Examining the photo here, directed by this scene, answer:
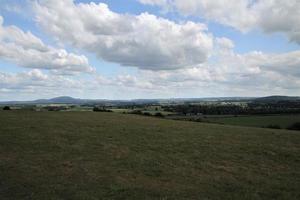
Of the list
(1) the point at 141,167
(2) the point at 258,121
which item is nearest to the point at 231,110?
(2) the point at 258,121

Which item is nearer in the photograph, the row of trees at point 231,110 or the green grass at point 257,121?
the green grass at point 257,121

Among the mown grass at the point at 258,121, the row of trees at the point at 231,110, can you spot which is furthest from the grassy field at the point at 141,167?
the row of trees at the point at 231,110

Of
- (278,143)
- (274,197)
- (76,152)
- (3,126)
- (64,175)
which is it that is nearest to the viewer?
(274,197)

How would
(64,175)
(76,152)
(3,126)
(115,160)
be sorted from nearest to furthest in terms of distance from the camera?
1. (64,175)
2. (115,160)
3. (76,152)
4. (3,126)

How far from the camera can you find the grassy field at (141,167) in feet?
37.3

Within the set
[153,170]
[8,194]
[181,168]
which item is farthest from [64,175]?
[181,168]

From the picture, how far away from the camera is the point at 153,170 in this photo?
14.5 metres

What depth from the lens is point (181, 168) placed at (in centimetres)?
1503

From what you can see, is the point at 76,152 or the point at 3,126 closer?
the point at 76,152

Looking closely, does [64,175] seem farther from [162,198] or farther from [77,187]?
[162,198]

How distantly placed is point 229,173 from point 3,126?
18.5m

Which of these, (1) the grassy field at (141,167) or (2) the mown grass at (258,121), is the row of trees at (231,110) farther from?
(1) the grassy field at (141,167)

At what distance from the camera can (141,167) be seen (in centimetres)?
1492

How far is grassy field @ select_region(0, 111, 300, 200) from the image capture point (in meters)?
11.4
